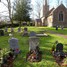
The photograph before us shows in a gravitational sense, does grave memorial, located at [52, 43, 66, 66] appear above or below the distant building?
below

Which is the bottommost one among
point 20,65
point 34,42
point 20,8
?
point 20,65

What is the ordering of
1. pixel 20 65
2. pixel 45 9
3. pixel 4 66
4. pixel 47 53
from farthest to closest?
pixel 45 9
pixel 47 53
pixel 20 65
pixel 4 66

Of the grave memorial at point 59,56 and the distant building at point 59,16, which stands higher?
the distant building at point 59,16

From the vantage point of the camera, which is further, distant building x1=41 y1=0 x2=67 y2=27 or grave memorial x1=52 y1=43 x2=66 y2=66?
distant building x1=41 y1=0 x2=67 y2=27

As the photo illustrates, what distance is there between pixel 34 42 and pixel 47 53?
1.34 metres

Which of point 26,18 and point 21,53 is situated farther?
point 26,18

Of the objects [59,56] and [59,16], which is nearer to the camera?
[59,56]

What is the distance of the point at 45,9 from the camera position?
64.6m

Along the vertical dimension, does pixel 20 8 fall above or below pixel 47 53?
above

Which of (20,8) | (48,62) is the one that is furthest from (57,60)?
(20,8)

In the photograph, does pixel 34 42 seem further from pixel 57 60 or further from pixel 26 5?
pixel 26 5

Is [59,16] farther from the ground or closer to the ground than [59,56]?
farther from the ground

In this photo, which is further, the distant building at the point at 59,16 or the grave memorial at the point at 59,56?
the distant building at the point at 59,16

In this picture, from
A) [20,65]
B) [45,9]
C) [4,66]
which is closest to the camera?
[4,66]
